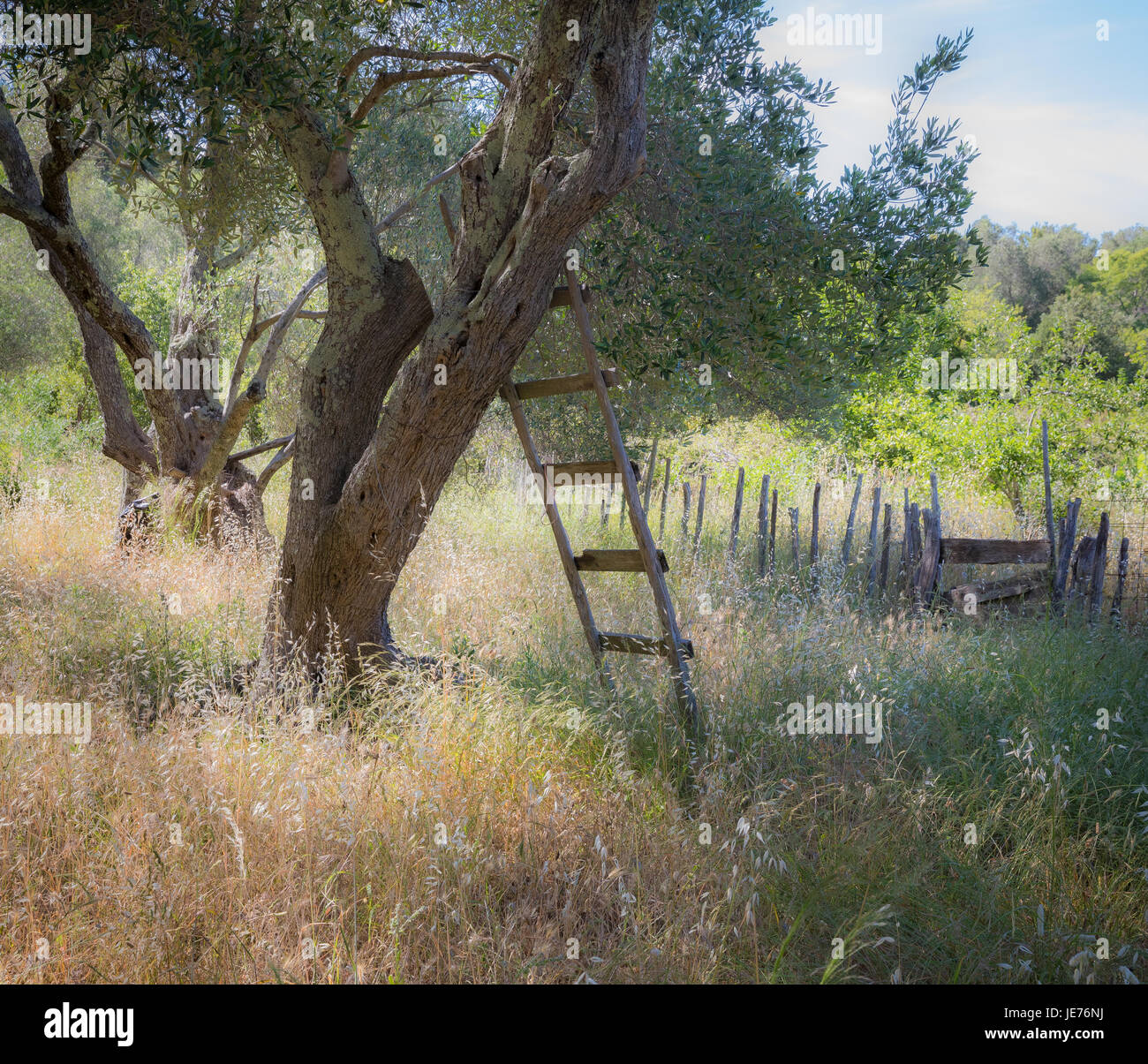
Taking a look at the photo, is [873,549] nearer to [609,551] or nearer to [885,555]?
[885,555]

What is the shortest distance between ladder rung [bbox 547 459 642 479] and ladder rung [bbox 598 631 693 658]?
3.31 feet

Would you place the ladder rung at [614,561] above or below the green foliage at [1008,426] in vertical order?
below

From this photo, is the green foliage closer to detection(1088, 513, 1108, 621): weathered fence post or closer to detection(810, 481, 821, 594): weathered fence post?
detection(810, 481, 821, 594): weathered fence post

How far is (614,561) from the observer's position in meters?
5.18

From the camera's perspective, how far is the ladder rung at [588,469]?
498cm

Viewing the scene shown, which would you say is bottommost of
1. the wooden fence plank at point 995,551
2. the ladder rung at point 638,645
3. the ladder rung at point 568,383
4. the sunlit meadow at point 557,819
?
the sunlit meadow at point 557,819

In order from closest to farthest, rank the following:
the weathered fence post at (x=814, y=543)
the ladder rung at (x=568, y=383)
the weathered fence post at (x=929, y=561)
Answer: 1. the ladder rung at (x=568, y=383)
2. the weathered fence post at (x=929, y=561)
3. the weathered fence post at (x=814, y=543)

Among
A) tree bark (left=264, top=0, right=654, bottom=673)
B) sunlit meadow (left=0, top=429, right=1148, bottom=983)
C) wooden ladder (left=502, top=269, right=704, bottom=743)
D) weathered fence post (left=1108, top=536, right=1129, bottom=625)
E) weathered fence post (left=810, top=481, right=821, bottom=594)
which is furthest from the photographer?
weathered fence post (left=810, top=481, right=821, bottom=594)

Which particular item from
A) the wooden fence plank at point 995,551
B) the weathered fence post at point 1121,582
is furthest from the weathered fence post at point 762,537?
the weathered fence post at point 1121,582

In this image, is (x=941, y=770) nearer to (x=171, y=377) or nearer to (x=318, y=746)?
(x=318, y=746)

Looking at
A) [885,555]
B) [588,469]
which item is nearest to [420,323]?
[588,469]

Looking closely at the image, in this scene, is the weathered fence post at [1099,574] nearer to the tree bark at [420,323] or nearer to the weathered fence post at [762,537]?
the weathered fence post at [762,537]

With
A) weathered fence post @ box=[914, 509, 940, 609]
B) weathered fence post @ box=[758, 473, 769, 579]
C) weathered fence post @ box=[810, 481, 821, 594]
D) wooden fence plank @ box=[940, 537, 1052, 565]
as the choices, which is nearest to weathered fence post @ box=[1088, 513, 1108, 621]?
wooden fence plank @ box=[940, 537, 1052, 565]

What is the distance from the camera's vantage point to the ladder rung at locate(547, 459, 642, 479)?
4.98 m
